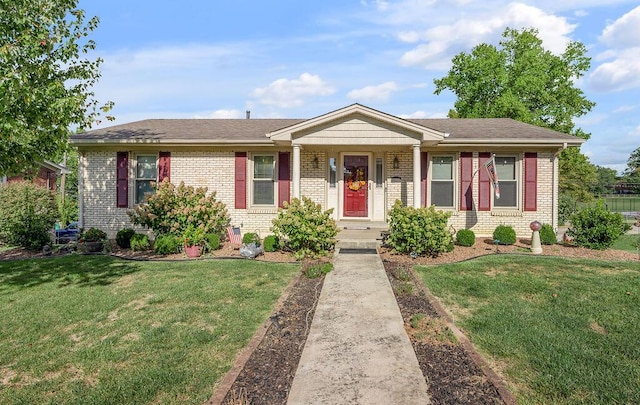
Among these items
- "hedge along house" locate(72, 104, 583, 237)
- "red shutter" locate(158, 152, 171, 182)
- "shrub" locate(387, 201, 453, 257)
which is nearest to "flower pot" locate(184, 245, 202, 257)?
"hedge along house" locate(72, 104, 583, 237)

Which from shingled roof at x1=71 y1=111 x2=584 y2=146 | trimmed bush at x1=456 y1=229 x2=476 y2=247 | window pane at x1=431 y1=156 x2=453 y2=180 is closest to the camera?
trimmed bush at x1=456 y1=229 x2=476 y2=247

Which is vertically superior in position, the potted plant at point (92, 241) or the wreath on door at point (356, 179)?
the wreath on door at point (356, 179)

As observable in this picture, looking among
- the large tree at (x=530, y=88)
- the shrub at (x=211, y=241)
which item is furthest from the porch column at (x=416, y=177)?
the large tree at (x=530, y=88)

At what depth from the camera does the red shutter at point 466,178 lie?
37.8ft

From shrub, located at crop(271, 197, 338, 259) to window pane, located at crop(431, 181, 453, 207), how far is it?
4.29m

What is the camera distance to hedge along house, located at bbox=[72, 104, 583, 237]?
37.2ft

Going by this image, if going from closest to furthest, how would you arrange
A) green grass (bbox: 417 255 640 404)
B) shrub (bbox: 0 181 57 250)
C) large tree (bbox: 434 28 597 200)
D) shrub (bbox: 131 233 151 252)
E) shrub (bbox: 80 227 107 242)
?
green grass (bbox: 417 255 640 404) < shrub (bbox: 131 233 151 252) < shrub (bbox: 80 227 107 242) < shrub (bbox: 0 181 57 250) < large tree (bbox: 434 28 597 200)

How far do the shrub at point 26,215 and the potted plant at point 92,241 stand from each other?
1.42 metres

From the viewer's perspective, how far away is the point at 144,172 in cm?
1194

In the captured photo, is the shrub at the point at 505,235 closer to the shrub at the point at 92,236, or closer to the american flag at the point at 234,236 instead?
the american flag at the point at 234,236

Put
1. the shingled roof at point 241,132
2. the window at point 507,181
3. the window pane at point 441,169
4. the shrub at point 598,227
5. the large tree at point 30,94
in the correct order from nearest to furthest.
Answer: the large tree at point 30,94 → the shrub at point 598,227 → the shingled roof at point 241,132 → the window at point 507,181 → the window pane at point 441,169

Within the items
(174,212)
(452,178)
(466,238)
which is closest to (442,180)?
(452,178)

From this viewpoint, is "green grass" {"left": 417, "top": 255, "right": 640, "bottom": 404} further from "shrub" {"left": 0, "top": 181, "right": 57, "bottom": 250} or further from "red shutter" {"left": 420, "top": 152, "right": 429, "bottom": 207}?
"shrub" {"left": 0, "top": 181, "right": 57, "bottom": 250}

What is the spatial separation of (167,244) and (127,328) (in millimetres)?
5144
